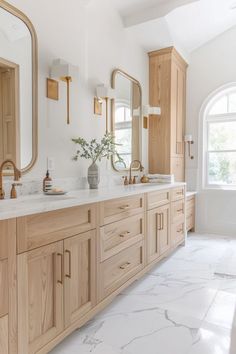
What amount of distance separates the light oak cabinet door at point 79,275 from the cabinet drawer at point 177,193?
1802mm

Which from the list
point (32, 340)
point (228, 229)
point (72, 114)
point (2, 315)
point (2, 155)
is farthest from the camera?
point (228, 229)

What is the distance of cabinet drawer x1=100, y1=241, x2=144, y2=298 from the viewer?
6.76ft

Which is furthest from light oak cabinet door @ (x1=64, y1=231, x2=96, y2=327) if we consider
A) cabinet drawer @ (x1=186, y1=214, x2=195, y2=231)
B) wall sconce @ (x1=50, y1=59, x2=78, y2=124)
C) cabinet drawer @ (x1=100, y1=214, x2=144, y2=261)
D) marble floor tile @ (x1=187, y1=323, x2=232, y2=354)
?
cabinet drawer @ (x1=186, y1=214, x2=195, y2=231)

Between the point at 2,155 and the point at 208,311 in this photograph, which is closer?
the point at 2,155

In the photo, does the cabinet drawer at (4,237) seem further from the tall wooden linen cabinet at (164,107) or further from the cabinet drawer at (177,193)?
the tall wooden linen cabinet at (164,107)

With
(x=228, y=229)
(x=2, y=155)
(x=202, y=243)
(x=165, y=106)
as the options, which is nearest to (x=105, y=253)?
(x=2, y=155)

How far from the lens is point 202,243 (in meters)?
4.04

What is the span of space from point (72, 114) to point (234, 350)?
→ 2.18m

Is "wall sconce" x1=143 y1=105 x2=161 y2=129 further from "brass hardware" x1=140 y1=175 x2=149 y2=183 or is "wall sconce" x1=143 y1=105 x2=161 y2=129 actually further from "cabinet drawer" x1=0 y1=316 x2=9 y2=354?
"cabinet drawer" x1=0 y1=316 x2=9 y2=354

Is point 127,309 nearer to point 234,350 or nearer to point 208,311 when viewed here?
point 208,311

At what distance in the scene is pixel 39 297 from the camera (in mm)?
1490

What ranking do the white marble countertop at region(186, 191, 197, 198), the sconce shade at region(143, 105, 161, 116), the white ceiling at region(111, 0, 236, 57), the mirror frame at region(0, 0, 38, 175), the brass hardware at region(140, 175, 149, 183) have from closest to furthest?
the mirror frame at region(0, 0, 38, 175)
the white ceiling at region(111, 0, 236, 57)
the brass hardware at region(140, 175, 149, 183)
the sconce shade at region(143, 105, 161, 116)
the white marble countertop at region(186, 191, 197, 198)

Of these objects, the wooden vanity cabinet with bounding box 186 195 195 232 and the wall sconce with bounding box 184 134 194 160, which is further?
the wall sconce with bounding box 184 134 194 160

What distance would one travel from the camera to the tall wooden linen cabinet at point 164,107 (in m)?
4.10
